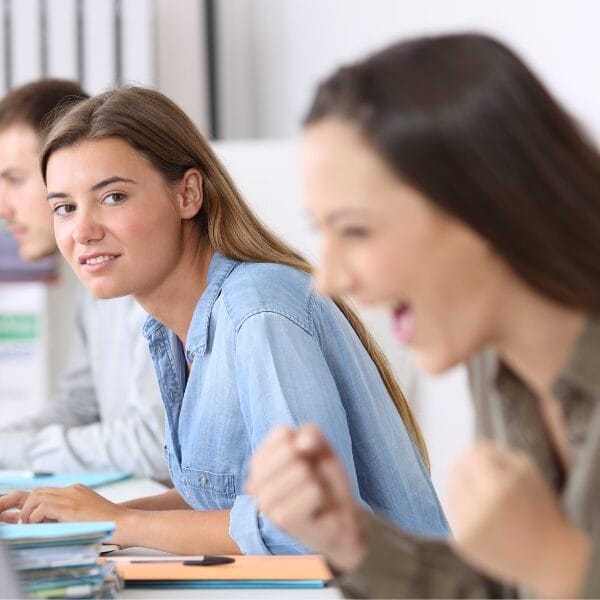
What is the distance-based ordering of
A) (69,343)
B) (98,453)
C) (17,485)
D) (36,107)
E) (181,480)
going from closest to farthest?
(181,480)
(17,485)
(98,453)
(36,107)
(69,343)

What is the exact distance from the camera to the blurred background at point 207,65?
10.5ft

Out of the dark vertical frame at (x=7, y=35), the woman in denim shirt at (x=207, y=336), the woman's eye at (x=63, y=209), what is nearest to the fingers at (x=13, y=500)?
the woman in denim shirt at (x=207, y=336)

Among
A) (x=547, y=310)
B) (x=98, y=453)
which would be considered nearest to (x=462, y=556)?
(x=547, y=310)

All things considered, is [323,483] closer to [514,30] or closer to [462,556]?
[462,556]

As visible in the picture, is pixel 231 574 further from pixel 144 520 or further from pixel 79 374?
pixel 79 374

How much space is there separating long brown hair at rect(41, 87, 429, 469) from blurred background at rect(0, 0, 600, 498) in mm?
1262

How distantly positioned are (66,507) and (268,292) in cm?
38

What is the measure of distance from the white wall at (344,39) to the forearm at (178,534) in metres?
0.76

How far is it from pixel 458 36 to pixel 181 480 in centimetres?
96

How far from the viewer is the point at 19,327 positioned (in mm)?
3965

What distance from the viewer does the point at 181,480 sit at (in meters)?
1.71

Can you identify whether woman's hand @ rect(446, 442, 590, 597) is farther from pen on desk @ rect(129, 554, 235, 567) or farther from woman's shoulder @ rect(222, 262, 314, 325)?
woman's shoulder @ rect(222, 262, 314, 325)

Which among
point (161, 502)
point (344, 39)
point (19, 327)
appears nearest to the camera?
point (161, 502)

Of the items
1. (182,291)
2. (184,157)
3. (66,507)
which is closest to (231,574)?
(66,507)
